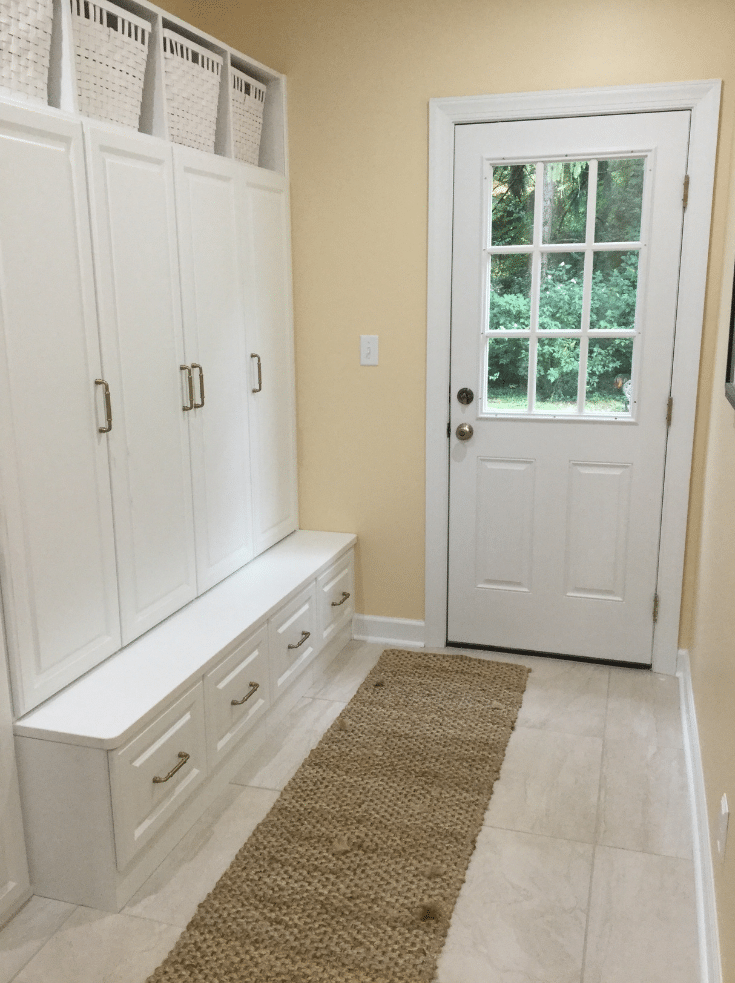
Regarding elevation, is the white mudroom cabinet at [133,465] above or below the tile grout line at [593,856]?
above

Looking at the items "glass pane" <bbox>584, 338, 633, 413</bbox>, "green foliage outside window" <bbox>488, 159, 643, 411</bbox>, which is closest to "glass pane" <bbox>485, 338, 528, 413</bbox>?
"green foliage outside window" <bbox>488, 159, 643, 411</bbox>

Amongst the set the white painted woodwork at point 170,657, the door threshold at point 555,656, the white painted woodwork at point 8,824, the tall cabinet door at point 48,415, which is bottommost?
the door threshold at point 555,656

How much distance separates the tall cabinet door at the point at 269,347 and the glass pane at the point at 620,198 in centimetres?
115

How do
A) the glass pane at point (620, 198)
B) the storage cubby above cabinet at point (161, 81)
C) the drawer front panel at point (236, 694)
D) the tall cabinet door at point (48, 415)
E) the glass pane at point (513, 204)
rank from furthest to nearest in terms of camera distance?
the glass pane at point (513, 204)
the glass pane at point (620, 198)
the drawer front panel at point (236, 694)
the storage cubby above cabinet at point (161, 81)
the tall cabinet door at point (48, 415)

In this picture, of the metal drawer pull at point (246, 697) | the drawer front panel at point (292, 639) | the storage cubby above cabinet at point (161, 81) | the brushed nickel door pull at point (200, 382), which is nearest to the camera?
the storage cubby above cabinet at point (161, 81)

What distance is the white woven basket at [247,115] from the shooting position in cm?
281

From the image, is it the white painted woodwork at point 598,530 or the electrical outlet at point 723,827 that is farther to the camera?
the white painted woodwork at point 598,530

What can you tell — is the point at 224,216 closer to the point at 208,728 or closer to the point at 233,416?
the point at 233,416

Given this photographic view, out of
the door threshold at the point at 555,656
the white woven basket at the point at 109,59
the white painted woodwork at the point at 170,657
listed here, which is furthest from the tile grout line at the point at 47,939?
the white woven basket at the point at 109,59

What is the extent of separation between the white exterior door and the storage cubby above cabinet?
0.74 meters

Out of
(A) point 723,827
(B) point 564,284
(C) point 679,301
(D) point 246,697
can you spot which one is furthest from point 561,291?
(A) point 723,827

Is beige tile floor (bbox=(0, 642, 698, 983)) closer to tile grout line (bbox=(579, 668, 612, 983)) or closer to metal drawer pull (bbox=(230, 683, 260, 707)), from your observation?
tile grout line (bbox=(579, 668, 612, 983))

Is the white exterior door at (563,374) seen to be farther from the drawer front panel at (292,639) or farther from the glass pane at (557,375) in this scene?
the drawer front panel at (292,639)

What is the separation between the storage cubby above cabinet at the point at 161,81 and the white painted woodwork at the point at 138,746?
4.55 feet
